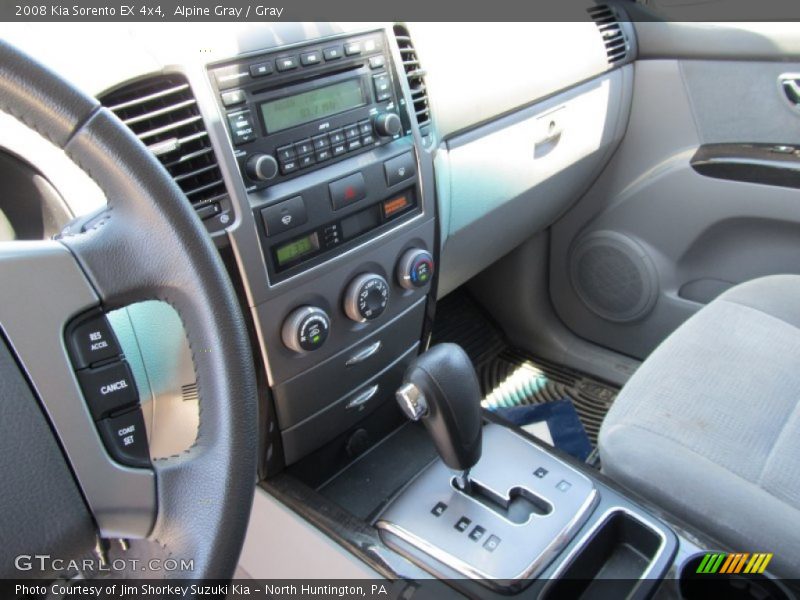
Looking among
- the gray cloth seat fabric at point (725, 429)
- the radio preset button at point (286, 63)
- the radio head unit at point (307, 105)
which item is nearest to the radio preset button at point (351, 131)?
the radio head unit at point (307, 105)

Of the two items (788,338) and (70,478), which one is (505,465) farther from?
(70,478)

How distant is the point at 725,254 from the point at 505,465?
80 cm

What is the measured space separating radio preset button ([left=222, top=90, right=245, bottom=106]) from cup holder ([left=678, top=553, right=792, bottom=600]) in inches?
32.0

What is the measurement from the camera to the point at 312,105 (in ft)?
3.17

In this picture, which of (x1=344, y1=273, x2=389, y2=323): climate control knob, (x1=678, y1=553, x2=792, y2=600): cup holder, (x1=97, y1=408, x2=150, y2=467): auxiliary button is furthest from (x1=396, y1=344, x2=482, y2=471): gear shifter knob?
(x1=97, y1=408, x2=150, y2=467): auxiliary button

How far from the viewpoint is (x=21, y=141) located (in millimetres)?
764

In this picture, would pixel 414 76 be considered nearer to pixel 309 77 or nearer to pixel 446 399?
Answer: pixel 309 77

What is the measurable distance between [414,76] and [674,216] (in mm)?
811

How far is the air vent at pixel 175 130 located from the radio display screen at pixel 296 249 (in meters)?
0.10

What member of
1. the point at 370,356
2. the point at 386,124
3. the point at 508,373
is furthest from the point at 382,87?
the point at 508,373

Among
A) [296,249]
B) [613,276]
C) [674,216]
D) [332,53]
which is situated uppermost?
[332,53]

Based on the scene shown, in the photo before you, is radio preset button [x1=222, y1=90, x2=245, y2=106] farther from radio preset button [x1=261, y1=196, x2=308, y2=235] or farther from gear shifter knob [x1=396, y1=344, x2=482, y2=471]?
gear shifter knob [x1=396, y1=344, x2=482, y2=471]

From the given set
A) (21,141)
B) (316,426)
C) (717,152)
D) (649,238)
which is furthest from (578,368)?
(21,141)

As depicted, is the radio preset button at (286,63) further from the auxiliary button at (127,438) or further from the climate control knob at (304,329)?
the auxiliary button at (127,438)
